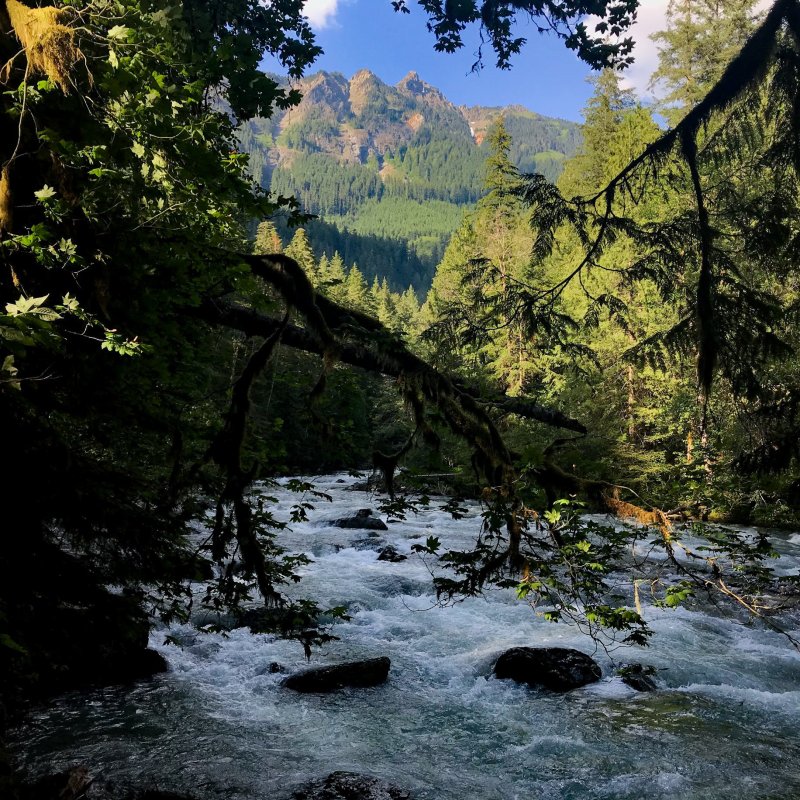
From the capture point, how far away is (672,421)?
20734mm

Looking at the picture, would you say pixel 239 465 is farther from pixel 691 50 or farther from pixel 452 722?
pixel 691 50

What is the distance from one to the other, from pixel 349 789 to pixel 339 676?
3283 mm

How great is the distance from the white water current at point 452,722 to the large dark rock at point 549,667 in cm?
21

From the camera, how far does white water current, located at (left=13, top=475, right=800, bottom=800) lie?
279 inches

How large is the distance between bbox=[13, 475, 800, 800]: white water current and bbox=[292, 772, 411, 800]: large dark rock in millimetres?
272

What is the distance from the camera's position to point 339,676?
970 centimetres

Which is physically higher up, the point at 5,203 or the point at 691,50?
the point at 691,50

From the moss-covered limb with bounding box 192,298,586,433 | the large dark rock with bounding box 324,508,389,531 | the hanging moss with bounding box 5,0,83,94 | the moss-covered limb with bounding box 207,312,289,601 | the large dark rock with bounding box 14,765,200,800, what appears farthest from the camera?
the large dark rock with bounding box 324,508,389,531

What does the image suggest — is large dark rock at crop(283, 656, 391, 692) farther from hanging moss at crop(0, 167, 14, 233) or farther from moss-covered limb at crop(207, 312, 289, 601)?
hanging moss at crop(0, 167, 14, 233)

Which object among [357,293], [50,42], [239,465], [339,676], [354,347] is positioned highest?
[357,293]

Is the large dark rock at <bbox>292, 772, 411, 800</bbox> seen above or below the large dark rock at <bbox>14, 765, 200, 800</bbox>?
below

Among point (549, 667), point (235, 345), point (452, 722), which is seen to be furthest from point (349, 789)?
point (235, 345)

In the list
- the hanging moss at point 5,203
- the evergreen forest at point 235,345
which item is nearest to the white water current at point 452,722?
the evergreen forest at point 235,345

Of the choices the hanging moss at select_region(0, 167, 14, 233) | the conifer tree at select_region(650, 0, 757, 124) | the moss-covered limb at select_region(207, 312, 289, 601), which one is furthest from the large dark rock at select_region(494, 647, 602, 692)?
the conifer tree at select_region(650, 0, 757, 124)
